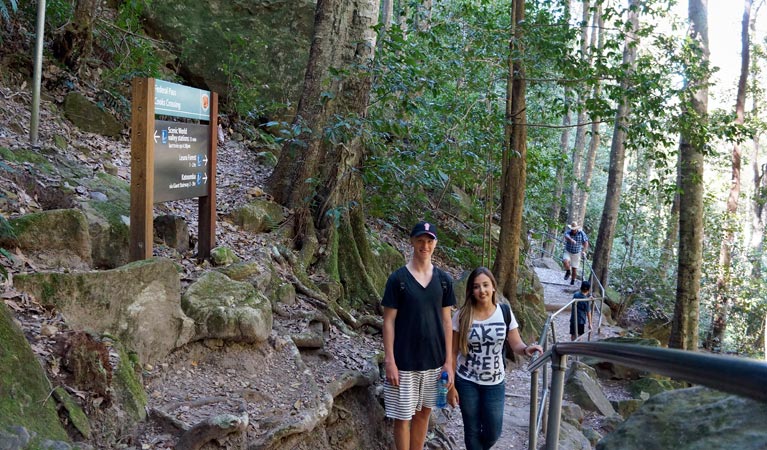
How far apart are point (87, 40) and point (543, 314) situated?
9.75 m

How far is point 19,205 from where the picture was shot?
4.86 metres

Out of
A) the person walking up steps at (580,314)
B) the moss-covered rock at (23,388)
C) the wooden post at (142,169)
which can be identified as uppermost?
the wooden post at (142,169)

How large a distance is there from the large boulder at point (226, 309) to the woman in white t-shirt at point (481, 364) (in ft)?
5.75

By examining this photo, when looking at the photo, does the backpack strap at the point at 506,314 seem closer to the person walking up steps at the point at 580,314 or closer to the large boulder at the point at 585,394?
the large boulder at the point at 585,394

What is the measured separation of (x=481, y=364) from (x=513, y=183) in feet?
21.6

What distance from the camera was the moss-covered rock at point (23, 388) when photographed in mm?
2990

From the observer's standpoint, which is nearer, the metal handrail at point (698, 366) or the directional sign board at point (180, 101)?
the metal handrail at point (698, 366)

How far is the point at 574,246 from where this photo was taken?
16547 mm

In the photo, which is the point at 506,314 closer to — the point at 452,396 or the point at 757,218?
the point at 452,396

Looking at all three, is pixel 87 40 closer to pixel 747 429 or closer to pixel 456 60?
pixel 456 60

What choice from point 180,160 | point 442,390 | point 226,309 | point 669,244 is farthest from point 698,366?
point 669,244

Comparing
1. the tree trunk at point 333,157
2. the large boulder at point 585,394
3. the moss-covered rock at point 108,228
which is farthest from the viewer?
the large boulder at point 585,394

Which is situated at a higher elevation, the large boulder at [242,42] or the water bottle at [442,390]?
the large boulder at [242,42]

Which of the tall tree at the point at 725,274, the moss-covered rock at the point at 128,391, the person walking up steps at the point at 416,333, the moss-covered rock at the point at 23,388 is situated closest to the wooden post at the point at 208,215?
the moss-covered rock at the point at 128,391
